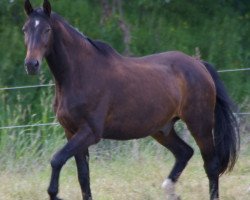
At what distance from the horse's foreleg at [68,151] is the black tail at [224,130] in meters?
1.63

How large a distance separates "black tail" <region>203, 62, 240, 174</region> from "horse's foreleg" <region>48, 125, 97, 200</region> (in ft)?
5.35

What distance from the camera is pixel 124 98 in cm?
662

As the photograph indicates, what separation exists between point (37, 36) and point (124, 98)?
3.39ft

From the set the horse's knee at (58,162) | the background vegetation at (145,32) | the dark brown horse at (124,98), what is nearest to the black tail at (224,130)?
the dark brown horse at (124,98)

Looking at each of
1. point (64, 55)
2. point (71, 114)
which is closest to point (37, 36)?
point (64, 55)

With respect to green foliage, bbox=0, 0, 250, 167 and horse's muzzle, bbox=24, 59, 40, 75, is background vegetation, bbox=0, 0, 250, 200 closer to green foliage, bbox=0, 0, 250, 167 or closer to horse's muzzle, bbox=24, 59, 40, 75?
green foliage, bbox=0, 0, 250, 167

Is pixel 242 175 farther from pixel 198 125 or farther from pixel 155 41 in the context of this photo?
pixel 155 41

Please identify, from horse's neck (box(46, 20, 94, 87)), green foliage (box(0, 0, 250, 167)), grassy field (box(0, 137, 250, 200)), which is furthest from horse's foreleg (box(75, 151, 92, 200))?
green foliage (box(0, 0, 250, 167))

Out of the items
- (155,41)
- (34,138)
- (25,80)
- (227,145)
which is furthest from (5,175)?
(155,41)

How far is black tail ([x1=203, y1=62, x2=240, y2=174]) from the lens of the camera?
7.38 meters

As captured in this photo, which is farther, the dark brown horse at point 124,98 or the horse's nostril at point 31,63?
the dark brown horse at point 124,98

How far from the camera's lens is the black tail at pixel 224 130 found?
7375mm

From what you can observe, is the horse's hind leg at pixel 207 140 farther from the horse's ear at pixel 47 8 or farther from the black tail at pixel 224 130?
the horse's ear at pixel 47 8

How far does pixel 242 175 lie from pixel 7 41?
756 centimetres
